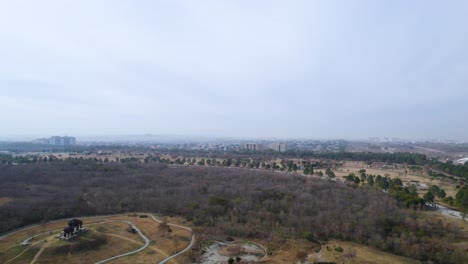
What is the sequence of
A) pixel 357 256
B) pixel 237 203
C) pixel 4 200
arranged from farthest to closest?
pixel 4 200 → pixel 237 203 → pixel 357 256

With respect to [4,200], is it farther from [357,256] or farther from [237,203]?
[357,256]

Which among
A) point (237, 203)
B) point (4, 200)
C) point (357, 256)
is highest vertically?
point (237, 203)

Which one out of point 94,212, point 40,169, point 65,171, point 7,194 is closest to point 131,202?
point 94,212

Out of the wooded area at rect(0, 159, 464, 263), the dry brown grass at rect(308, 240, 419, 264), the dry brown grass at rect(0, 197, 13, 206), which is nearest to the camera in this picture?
the dry brown grass at rect(308, 240, 419, 264)

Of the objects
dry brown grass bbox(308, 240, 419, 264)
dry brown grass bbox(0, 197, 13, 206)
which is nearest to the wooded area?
dry brown grass bbox(0, 197, 13, 206)

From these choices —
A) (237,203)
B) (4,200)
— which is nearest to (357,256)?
(237,203)

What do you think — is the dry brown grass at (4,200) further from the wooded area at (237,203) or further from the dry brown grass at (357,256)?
the dry brown grass at (357,256)

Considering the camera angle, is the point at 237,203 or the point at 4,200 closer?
the point at 237,203

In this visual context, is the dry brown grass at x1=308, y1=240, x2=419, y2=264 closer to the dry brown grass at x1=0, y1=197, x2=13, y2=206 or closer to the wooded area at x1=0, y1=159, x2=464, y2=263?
the wooded area at x1=0, y1=159, x2=464, y2=263

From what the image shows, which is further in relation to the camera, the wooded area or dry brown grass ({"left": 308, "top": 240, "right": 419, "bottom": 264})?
the wooded area

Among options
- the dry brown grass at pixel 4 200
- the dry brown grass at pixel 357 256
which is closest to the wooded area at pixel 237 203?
the dry brown grass at pixel 4 200

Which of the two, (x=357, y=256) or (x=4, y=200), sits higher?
(x=4, y=200)
